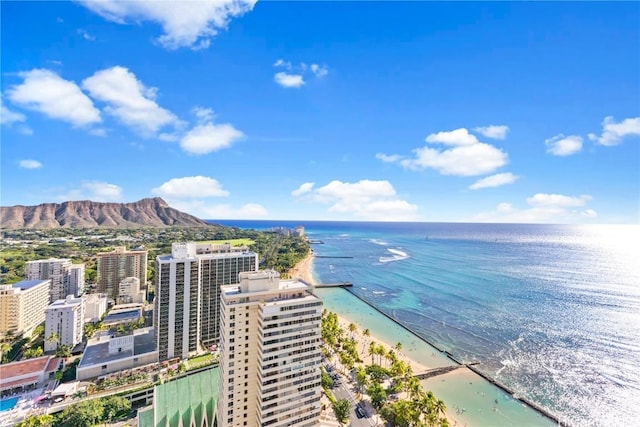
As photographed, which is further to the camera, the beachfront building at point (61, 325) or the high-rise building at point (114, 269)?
the high-rise building at point (114, 269)

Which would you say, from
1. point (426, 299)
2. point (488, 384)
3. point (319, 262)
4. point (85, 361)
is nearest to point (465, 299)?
point (426, 299)

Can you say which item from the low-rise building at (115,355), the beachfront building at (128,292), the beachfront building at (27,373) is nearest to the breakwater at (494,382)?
the low-rise building at (115,355)

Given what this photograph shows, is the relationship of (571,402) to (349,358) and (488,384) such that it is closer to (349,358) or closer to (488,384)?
(488,384)

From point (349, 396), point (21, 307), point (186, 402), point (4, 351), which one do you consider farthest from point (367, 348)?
point (21, 307)

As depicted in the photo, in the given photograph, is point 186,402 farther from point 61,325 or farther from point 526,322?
point 526,322

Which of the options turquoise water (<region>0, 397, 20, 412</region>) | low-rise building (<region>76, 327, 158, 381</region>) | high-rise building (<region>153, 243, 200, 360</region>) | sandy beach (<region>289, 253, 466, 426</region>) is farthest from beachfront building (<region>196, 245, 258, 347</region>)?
turquoise water (<region>0, 397, 20, 412</region>)

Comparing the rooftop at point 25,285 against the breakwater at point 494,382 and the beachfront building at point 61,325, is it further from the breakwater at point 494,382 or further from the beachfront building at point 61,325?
the breakwater at point 494,382

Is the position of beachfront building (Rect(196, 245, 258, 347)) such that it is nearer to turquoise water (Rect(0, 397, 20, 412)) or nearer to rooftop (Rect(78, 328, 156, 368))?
rooftop (Rect(78, 328, 156, 368))
